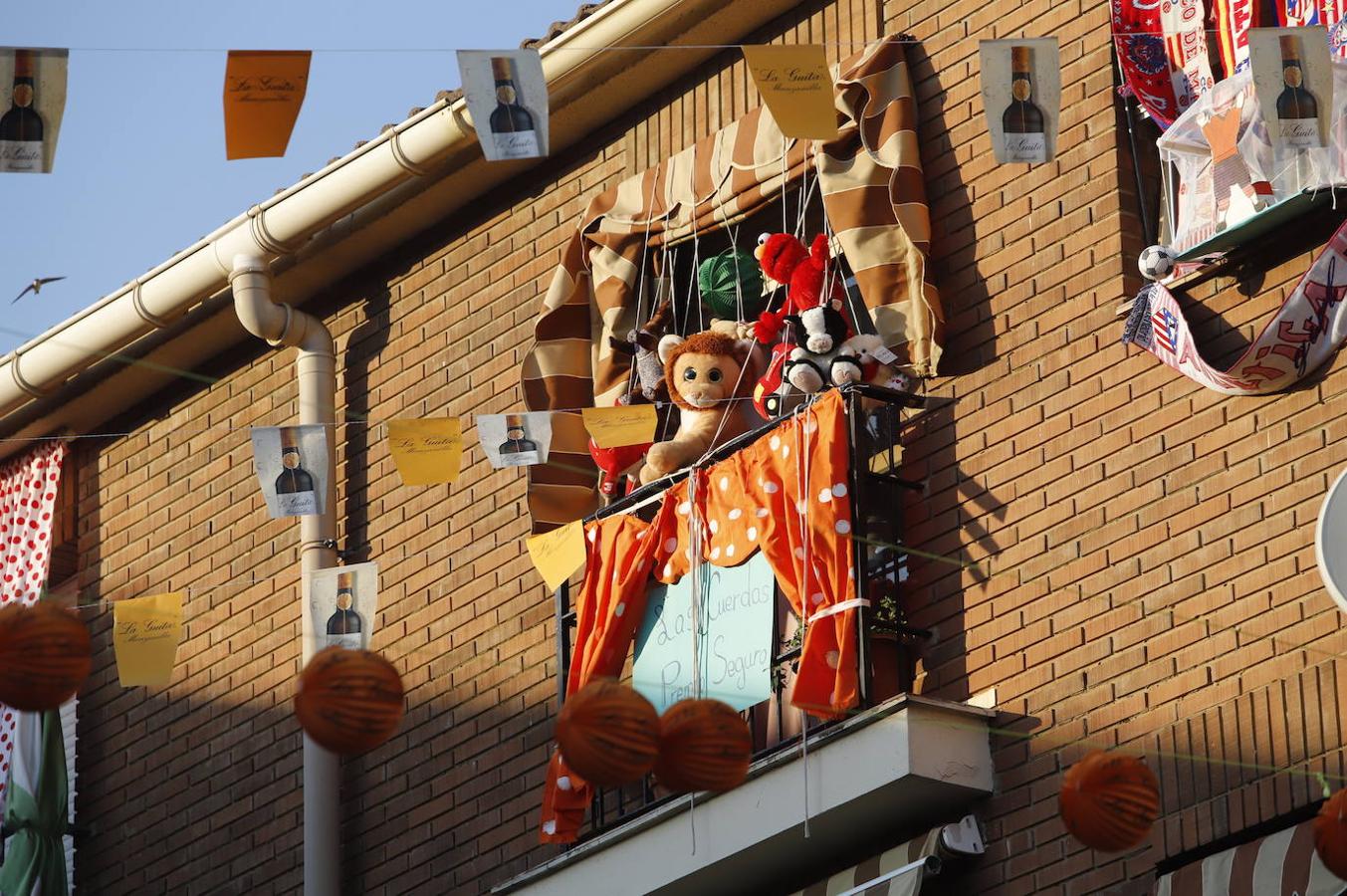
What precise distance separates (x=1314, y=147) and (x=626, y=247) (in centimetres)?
350

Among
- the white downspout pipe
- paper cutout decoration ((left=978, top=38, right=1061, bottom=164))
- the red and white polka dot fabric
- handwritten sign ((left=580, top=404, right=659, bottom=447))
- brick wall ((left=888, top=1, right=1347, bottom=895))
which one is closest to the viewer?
brick wall ((left=888, top=1, right=1347, bottom=895))

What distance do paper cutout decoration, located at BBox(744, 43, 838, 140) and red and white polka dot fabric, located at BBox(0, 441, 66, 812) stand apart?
232 inches

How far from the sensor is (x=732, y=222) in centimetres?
1100

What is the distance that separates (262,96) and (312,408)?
3588 mm

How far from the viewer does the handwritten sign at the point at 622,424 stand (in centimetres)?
1010

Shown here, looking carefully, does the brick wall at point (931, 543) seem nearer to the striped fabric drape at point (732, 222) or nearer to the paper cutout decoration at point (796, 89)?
the striped fabric drape at point (732, 222)

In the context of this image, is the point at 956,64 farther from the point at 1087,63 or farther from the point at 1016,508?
the point at 1016,508

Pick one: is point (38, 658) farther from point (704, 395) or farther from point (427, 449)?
point (704, 395)

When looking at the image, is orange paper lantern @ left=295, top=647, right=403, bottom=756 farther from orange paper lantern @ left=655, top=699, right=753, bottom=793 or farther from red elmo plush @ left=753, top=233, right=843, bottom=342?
red elmo plush @ left=753, top=233, right=843, bottom=342

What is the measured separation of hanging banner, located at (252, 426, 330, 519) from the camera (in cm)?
1063

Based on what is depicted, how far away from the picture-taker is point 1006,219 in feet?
32.8

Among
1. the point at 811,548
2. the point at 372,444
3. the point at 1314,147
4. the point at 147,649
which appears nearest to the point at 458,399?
the point at 372,444

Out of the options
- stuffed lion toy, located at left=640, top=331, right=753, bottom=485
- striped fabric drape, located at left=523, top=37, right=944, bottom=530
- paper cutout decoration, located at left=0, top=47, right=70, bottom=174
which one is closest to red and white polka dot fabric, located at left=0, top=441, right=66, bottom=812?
striped fabric drape, located at left=523, top=37, right=944, bottom=530

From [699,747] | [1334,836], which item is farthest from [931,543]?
[1334,836]
